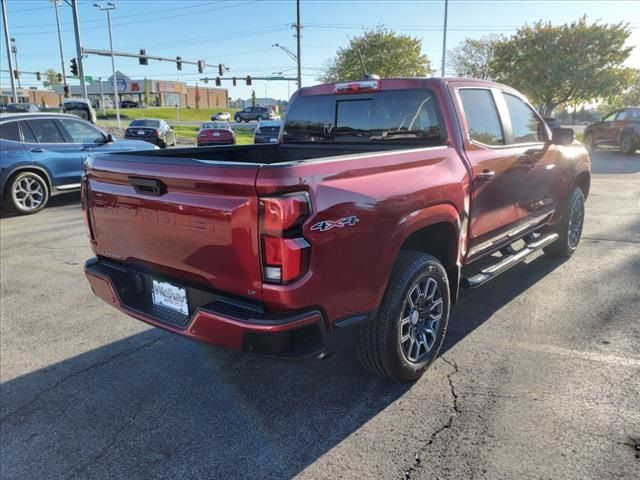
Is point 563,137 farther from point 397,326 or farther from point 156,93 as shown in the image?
point 156,93

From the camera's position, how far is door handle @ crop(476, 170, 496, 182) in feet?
11.7

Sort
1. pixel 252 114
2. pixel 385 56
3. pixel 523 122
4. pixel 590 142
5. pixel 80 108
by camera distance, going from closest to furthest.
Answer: pixel 523 122
pixel 590 142
pixel 80 108
pixel 385 56
pixel 252 114

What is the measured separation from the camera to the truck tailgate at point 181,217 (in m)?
2.25

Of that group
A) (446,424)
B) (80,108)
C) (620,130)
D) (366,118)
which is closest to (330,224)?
(446,424)

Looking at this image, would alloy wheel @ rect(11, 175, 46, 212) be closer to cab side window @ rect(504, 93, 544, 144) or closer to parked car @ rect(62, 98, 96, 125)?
cab side window @ rect(504, 93, 544, 144)

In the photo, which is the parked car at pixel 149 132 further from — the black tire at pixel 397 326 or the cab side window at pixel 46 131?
the black tire at pixel 397 326

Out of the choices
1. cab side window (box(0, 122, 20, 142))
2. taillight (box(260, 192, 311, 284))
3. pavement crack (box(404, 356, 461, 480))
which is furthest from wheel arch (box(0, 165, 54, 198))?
pavement crack (box(404, 356, 461, 480))

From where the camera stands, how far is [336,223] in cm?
232

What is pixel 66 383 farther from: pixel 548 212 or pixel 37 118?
pixel 37 118

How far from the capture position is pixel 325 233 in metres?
2.27

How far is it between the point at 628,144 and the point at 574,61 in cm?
1170

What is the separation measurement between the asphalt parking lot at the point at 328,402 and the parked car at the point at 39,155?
477 centimetres

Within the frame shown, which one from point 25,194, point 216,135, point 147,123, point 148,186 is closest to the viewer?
point 148,186

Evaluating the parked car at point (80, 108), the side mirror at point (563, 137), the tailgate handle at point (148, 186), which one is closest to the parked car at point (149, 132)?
the parked car at point (80, 108)
